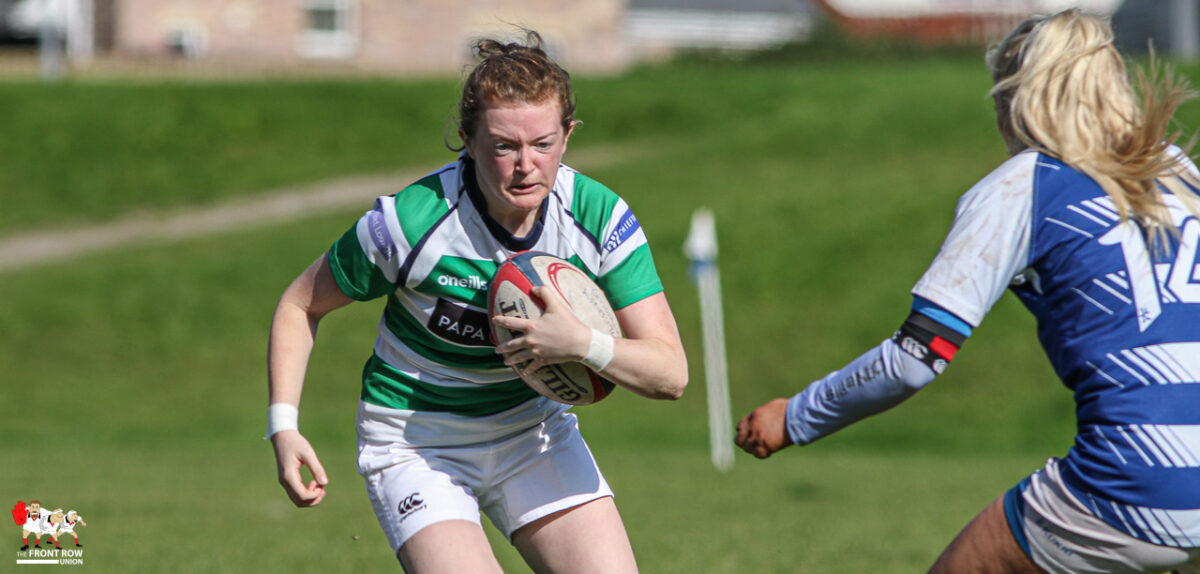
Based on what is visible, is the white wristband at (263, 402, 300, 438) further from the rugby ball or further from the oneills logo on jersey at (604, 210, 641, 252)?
the oneills logo on jersey at (604, 210, 641, 252)

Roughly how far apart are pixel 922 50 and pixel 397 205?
38.3 m

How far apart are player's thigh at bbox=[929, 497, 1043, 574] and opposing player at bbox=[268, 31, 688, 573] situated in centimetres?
102

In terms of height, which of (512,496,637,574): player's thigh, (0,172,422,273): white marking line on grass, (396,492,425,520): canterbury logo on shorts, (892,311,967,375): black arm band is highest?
(892,311,967,375): black arm band

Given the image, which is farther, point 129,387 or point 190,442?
point 129,387

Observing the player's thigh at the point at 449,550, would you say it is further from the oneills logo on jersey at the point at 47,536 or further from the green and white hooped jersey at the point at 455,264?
→ the oneills logo on jersey at the point at 47,536

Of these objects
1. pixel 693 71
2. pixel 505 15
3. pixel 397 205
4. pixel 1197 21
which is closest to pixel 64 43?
pixel 505 15

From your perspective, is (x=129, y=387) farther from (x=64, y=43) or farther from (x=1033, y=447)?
(x=64, y=43)

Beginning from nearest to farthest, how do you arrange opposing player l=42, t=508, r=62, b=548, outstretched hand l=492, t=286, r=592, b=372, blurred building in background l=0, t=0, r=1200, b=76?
outstretched hand l=492, t=286, r=592, b=372 < opposing player l=42, t=508, r=62, b=548 < blurred building in background l=0, t=0, r=1200, b=76

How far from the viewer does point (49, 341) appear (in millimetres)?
20062

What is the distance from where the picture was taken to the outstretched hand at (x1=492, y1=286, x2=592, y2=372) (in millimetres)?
3924

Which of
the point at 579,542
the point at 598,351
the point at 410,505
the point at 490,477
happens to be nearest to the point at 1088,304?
the point at 598,351

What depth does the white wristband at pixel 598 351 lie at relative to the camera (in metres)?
3.95

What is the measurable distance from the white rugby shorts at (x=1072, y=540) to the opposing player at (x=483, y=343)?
1167 mm

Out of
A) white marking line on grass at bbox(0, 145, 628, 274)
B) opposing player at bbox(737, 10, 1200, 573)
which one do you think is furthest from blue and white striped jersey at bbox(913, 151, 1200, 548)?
white marking line on grass at bbox(0, 145, 628, 274)
